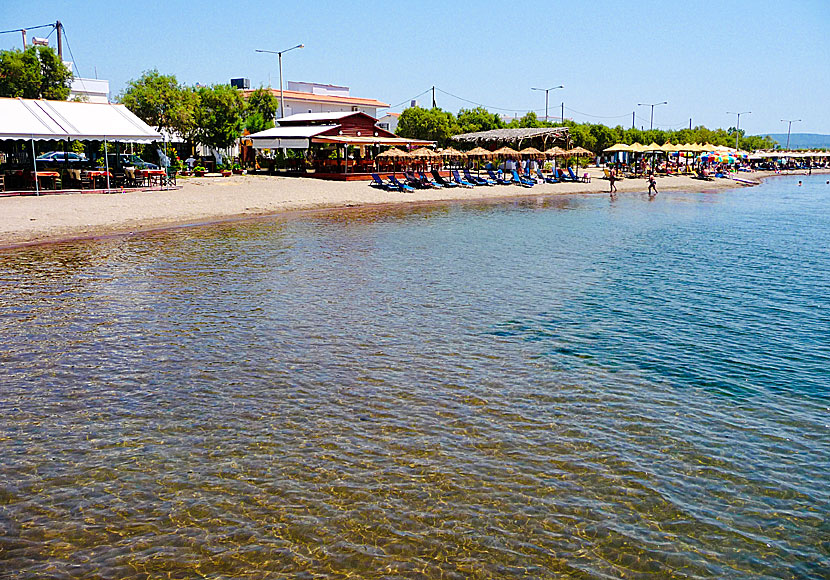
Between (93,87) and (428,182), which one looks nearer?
(428,182)

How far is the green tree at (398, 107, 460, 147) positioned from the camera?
59750 millimetres

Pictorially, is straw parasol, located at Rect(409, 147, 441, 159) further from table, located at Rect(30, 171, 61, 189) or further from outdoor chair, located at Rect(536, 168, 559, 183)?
table, located at Rect(30, 171, 61, 189)

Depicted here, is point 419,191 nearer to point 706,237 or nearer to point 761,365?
point 706,237

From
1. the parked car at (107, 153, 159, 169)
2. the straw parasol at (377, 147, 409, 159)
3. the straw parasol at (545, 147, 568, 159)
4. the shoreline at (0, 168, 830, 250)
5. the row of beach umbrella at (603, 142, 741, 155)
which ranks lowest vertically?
the shoreline at (0, 168, 830, 250)

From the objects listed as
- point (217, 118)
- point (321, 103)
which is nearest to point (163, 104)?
point (217, 118)

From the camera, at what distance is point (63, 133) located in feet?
88.6

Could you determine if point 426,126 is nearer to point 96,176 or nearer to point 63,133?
point 96,176

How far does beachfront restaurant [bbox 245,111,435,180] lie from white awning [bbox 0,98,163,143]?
12.5 metres

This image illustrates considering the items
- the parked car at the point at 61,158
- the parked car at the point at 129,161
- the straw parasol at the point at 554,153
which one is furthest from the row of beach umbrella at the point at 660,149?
the parked car at the point at 61,158

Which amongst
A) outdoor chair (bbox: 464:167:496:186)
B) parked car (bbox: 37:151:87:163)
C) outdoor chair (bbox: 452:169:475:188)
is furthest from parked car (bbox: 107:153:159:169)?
outdoor chair (bbox: 464:167:496:186)

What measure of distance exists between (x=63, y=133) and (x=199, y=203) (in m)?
5.56

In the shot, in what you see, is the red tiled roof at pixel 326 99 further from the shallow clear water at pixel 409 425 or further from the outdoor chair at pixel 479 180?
the shallow clear water at pixel 409 425

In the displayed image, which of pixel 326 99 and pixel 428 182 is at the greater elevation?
pixel 326 99

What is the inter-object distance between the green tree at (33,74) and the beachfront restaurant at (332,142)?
43.5 feet
